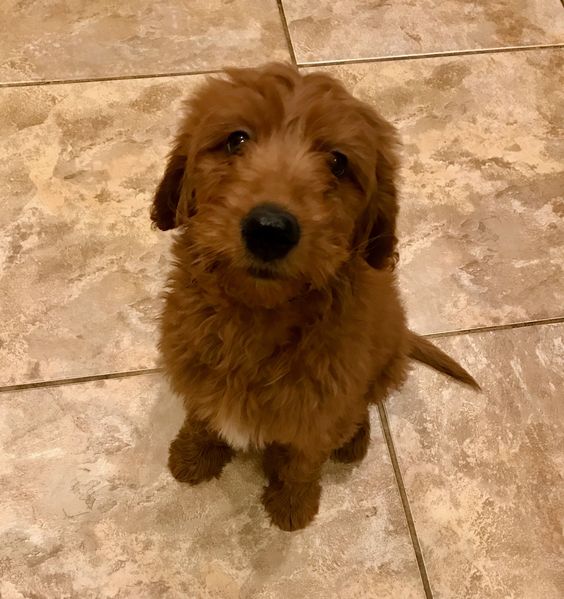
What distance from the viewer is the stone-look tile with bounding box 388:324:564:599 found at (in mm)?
1662

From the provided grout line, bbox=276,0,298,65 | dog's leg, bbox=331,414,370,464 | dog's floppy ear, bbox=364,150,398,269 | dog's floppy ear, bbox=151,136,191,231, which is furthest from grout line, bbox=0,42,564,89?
dog's leg, bbox=331,414,370,464

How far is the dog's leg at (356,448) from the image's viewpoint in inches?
67.4

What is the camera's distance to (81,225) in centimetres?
Result: 199

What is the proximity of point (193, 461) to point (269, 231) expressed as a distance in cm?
80

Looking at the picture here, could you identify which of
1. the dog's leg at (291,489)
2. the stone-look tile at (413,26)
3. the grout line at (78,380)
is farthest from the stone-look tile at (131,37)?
the dog's leg at (291,489)

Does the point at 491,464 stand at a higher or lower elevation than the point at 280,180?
lower

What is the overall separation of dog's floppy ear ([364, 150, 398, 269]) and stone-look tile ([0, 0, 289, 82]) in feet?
3.77

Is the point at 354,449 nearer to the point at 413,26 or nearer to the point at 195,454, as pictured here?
the point at 195,454

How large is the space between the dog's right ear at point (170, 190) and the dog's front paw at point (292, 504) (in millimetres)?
665

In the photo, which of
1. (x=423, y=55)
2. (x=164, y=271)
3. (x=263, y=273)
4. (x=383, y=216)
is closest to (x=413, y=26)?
(x=423, y=55)

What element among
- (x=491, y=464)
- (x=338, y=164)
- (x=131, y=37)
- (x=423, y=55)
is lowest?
(x=491, y=464)

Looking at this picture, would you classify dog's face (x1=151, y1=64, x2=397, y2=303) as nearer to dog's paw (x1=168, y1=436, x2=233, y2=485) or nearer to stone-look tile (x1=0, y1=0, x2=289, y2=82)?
dog's paw (x1=168, y1=436, x2=233, y2=485)

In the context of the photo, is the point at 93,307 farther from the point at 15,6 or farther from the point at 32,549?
the point at 15,6

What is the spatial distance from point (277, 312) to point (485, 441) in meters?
0.82
